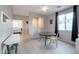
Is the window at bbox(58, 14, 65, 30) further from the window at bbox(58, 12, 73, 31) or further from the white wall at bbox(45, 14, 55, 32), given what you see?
the white wall at bbox(45, 14, 55, 32)

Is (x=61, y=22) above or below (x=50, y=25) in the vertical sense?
above

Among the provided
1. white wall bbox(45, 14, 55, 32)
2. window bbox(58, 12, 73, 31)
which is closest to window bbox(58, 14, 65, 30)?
window bbox(58, 12, 73, 31)

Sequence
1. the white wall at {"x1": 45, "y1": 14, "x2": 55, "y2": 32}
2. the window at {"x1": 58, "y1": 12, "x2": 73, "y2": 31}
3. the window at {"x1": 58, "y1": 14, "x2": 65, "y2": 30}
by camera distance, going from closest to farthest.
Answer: the window at {"x1": 58, "y1": 12, "x2": 73, "y2": 31} < the window at {"x1": 58, "y1": 14, "x2": 65, "y2": 30} < the white wall at {"x1": 45, "y1": 14, "x2": 55, "y2": 32}

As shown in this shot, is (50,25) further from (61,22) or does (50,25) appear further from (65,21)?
(65,21)

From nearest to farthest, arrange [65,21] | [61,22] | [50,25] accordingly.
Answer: [65,21] < [61,22] < [50,25]

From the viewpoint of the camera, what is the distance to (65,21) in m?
5.75

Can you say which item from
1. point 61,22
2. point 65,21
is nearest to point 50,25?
point 61,22

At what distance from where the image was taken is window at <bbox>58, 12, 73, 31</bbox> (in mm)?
5192

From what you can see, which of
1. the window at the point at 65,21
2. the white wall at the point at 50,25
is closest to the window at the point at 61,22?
the window at the point at 65,21

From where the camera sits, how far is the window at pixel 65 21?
519 centimetres

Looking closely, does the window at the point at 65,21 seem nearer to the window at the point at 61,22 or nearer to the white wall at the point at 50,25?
the window at the point at 61,22

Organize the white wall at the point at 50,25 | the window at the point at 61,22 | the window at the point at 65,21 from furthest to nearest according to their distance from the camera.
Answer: the white wall at the point at 50,25 < the window at the point at 61,22 < the window at the point at 65,21
